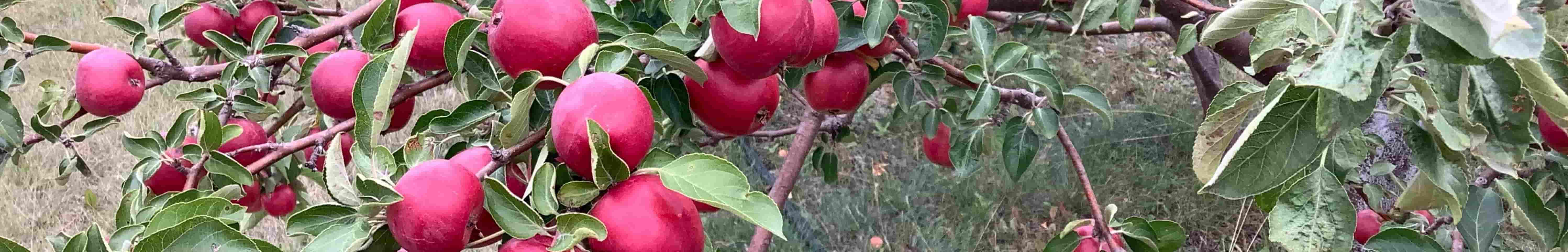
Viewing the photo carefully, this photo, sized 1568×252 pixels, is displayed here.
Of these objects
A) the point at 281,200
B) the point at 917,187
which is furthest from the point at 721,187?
the point at 917,187

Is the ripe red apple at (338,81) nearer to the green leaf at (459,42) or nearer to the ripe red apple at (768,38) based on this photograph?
the green leaf at (459,42)

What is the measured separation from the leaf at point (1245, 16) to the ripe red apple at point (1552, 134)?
348 millimetres

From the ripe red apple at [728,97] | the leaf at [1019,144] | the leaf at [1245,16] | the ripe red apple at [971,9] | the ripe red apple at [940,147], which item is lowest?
the ripe red apple at [940,147]

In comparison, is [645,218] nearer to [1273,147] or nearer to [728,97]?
[728,97]

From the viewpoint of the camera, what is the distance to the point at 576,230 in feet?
1.50

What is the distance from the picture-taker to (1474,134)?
0.51 metres

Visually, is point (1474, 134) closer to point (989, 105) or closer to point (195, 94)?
point (989, 105)

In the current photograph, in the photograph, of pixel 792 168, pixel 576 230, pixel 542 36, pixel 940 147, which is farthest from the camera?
pixel 940 147

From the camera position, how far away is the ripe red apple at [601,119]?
0.48m

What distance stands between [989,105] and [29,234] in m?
2.55

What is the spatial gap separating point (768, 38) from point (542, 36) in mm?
148

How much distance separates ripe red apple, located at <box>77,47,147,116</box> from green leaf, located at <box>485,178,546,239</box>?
25.7 inches

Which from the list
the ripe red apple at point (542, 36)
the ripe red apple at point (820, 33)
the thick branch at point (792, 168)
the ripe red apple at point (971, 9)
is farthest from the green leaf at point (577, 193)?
the thick branch at point (792, 168)

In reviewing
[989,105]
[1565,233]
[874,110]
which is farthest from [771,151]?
[1565,233]
